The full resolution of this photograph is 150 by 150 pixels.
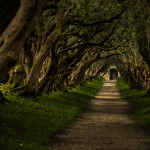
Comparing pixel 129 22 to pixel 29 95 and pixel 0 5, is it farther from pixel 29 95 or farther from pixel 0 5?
pixel 0 5

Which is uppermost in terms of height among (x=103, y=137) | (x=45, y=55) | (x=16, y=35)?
(x=16, y=35)

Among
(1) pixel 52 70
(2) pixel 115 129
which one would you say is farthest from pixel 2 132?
(1) pixel 52 70

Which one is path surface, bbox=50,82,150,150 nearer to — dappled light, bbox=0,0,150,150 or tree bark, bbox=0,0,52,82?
dappled light, bbox=0,0,150,150

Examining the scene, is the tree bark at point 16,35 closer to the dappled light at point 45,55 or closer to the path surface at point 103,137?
the dappled light at point 45,55

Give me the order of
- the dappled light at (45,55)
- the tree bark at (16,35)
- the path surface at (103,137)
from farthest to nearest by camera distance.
Answer: the path surface at (103,137)
the dappled light at (45,55)
the tree bark at (16,35)

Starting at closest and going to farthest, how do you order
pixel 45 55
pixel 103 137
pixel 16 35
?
1. pixel 16 35
2. pixel 103 137
3. pixel 45 55

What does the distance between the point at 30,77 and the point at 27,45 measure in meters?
2.94

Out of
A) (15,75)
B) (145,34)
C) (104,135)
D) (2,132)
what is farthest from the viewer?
(15,75)

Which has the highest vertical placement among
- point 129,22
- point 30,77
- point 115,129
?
point 129,22

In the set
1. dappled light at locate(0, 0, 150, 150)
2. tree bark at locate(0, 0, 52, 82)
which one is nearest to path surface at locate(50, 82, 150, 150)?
dappled light at locate(0, 0, 150, 150)

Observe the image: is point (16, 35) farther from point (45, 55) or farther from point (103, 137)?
point (45, 55)

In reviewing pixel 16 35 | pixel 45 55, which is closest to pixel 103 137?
pixel 16 35

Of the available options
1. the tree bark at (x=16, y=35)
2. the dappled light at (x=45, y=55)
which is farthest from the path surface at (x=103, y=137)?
the tree bark at (x=16, y=35)

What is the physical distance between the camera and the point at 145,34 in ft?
49.5
